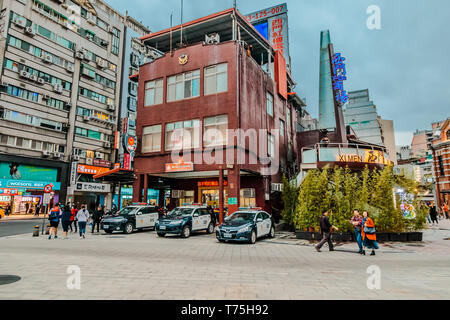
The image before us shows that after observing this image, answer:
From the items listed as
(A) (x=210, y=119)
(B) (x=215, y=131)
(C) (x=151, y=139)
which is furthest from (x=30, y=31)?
(B) (x=215, y=131)

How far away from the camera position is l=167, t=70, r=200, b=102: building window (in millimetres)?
23986

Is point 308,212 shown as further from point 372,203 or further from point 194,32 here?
point 194,32

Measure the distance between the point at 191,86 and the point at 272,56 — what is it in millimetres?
12585

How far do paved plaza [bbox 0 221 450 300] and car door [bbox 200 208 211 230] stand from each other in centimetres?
596

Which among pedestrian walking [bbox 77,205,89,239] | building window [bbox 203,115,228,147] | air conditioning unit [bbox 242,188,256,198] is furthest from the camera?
air conditioning unit [bbox 242,188,256,198]

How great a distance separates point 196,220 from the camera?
691 inches

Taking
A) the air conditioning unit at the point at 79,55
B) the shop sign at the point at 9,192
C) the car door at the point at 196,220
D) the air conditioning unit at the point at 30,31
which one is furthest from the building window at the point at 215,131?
the air conditioning unit at the point at 79,55

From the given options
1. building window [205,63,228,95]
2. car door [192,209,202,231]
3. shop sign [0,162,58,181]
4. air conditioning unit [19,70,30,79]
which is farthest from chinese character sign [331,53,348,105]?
shop sign [0,162,58,181]

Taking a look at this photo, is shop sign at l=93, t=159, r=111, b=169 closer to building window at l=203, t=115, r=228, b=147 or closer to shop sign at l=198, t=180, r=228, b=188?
shop sign at l=198, t=180, r=228, b=188

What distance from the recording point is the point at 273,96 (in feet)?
96.4

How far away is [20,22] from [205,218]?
32964 mm
